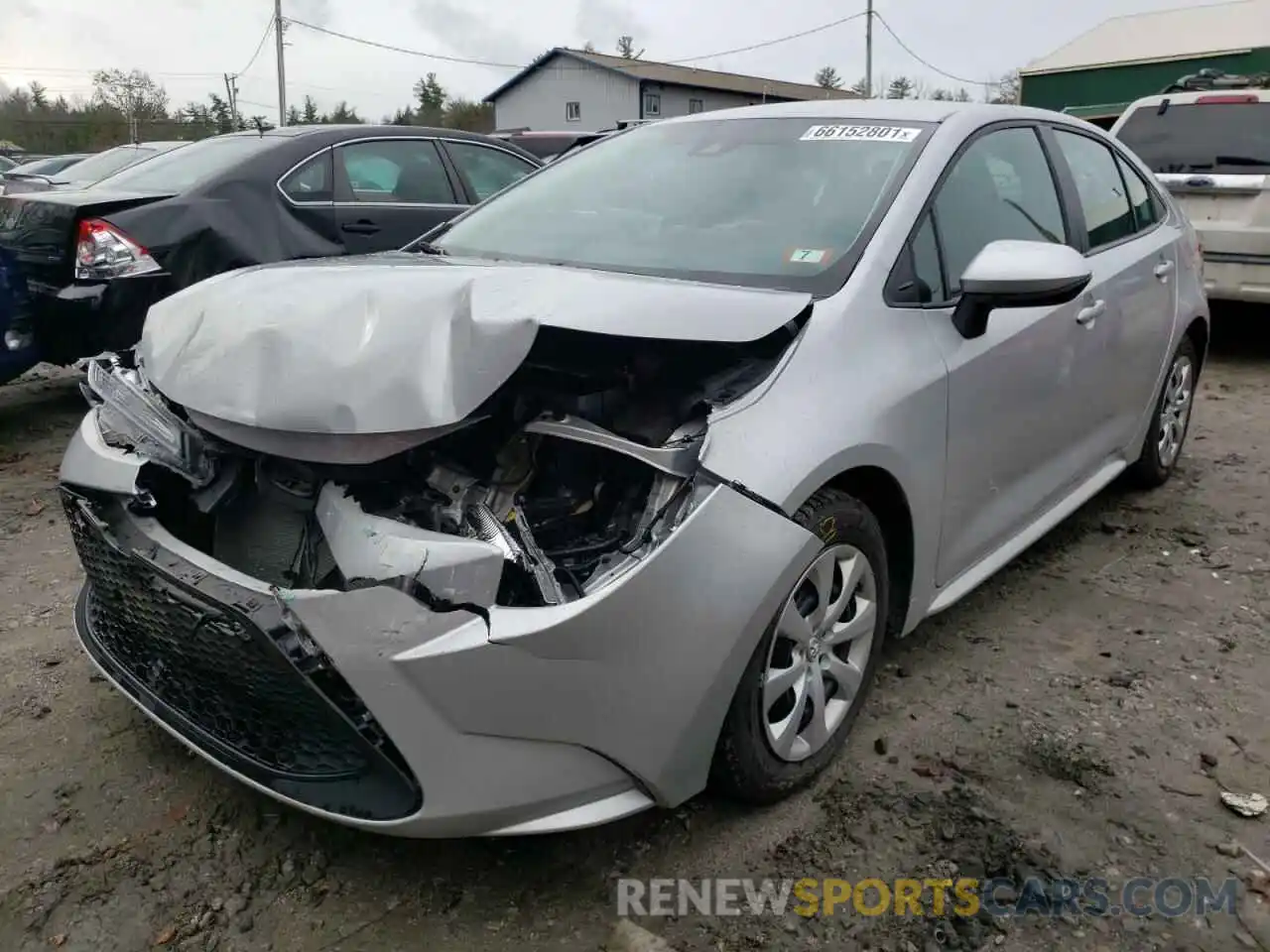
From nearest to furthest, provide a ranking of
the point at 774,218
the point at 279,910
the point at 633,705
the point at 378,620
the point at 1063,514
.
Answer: the point at 378,620
the point at 633,705
the point at 279,910
the point at 774,218
the point at 1063,514

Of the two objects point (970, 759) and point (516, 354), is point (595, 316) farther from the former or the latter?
point (970, 759)

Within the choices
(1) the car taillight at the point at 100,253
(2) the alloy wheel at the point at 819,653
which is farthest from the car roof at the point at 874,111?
(1) the car taillight at the point at 100,253

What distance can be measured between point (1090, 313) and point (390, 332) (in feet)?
7.60

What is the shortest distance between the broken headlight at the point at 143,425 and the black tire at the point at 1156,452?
362cm

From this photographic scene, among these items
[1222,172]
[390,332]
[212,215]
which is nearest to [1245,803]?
[390,332]

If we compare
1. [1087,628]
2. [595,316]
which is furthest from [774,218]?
[1087,628]

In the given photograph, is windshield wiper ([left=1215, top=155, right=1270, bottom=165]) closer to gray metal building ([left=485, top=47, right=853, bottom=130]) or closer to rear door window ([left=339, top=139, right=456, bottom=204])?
rear door window ([left=339, top=139, right=456, bottom=204])

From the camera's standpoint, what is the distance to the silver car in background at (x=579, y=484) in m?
1.84

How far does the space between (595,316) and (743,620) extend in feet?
2.26

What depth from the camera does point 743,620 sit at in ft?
6.59

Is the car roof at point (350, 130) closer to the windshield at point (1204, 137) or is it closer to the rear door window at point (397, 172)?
the rear door window at point (397, 172)

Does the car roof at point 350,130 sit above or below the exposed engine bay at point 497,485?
above

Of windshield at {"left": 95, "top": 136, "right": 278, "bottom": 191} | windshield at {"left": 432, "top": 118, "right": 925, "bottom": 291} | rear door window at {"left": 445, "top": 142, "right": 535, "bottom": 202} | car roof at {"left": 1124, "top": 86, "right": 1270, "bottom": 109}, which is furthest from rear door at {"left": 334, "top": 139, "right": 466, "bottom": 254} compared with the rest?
car roof at {"left": 1124, "top": 86, "right": 1270, "bottom": 109}

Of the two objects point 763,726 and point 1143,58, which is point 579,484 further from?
point 1143,58
